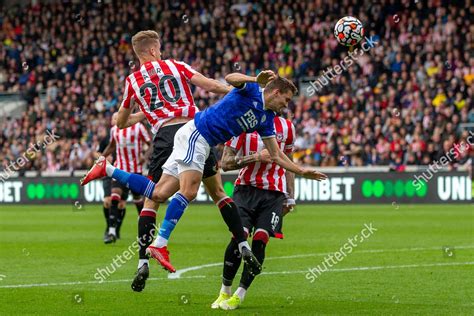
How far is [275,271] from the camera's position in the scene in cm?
1298

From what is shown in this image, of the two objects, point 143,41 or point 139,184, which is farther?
point 143,41

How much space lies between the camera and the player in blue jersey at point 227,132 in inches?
374

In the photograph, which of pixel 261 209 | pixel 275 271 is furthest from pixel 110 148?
pixel 261 209

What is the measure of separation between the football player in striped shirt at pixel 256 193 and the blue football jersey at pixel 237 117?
21.7 inches

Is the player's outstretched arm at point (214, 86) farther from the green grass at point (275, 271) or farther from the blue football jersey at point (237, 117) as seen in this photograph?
the green grass at point (275, 271)

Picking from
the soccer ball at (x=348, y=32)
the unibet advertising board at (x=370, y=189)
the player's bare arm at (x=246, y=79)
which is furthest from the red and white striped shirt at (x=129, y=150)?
the unibet advertising board at (x=370, y=189)

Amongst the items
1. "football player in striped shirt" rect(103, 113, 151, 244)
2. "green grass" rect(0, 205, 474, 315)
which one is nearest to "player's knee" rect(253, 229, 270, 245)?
"green grass" rect(0, 205, 474, 315)

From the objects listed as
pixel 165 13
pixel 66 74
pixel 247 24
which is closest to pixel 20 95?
pixel 66 74

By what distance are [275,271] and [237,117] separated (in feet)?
12.8

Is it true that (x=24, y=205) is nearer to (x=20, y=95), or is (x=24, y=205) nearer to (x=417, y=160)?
(x=20, y=95)

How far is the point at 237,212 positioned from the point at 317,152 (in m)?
20.8

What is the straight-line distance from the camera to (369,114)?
30.3 meters

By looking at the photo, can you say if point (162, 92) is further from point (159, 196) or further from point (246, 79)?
point (246, 79)

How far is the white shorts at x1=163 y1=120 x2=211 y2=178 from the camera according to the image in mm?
9695
